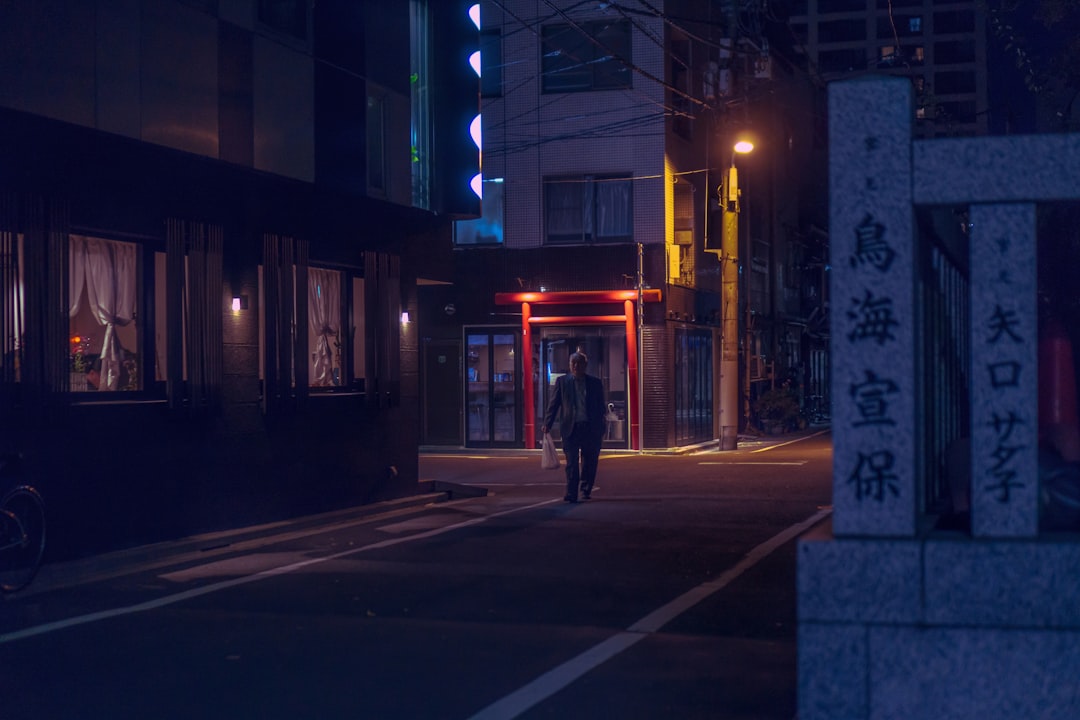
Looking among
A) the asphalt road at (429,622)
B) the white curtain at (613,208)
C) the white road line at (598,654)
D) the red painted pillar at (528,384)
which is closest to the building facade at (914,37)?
the white curtain at (613,208)

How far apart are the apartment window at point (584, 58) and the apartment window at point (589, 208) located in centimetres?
226

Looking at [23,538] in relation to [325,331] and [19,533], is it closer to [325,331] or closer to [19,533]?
[19,533]

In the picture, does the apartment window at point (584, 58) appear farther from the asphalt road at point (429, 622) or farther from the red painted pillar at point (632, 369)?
the asphalt road at point (429, 622)

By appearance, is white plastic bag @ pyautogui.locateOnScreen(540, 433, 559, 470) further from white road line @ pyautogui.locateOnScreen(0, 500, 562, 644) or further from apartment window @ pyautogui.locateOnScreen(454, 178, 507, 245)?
apartment window @ pyautogui.locateOnScreen(454, 178, 507, 245)

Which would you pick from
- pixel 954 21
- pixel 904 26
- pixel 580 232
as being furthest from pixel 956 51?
pixel 580 232

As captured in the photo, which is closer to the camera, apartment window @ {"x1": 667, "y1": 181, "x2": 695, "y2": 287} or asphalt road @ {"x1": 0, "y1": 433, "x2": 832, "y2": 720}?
asphalt road @ {"x1": 0, "y1": 433, "x2": 832, "y2": 720}

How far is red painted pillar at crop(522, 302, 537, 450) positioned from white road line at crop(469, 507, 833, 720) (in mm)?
19825

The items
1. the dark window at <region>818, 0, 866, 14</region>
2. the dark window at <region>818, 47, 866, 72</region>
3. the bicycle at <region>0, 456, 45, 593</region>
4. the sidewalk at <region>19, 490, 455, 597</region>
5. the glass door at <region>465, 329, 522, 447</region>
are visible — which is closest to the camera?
the bicycle at <region>0, 456, 45, 593</region>

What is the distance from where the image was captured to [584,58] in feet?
104

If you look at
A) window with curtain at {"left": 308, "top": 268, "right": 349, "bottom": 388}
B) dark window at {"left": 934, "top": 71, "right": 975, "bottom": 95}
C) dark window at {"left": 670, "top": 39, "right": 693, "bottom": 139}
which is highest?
dark window at {"left": 934, "top": 71, "right": 975, "bottom": 95}

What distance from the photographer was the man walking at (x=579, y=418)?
58.3ft

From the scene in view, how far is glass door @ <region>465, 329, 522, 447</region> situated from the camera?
32219mm

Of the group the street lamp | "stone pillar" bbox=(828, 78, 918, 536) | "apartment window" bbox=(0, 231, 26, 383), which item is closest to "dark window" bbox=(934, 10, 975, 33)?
the street lamp

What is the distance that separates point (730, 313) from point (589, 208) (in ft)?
14.8
